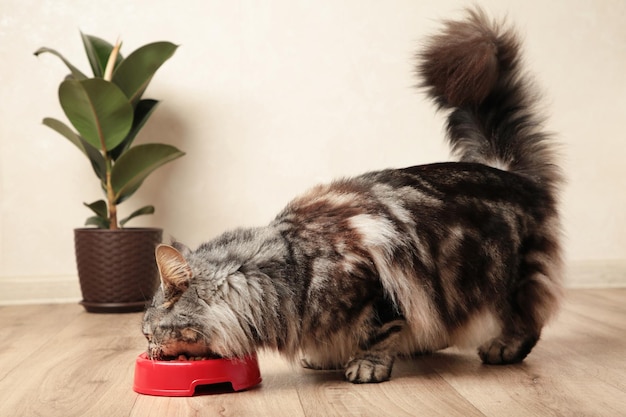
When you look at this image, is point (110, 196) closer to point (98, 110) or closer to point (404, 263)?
point (98, 110)

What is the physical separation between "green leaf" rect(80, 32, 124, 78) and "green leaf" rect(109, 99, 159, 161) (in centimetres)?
24

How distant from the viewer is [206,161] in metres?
4.01

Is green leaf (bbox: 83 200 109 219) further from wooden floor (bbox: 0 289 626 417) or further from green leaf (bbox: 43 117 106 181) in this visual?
wooden floor (bbox: 0 289 626 417)

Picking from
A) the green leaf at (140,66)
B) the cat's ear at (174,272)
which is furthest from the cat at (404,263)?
the green leaf at (140,66)

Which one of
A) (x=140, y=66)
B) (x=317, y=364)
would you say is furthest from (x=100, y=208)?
(x=317, y=364)

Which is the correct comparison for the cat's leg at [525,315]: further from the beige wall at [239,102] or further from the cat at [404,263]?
the beige wall at [239,102]

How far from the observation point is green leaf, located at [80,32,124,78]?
3527mm

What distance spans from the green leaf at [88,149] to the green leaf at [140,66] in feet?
1.05

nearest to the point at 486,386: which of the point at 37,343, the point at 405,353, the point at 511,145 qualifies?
the point at 405,353

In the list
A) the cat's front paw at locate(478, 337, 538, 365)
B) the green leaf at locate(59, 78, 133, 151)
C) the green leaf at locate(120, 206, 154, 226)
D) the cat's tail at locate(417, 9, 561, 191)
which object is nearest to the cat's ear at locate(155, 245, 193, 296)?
the cat's front paw at locate(478, 337, 538, 365)

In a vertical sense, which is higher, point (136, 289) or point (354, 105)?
point (354, 105)

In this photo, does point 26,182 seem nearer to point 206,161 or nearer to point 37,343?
point 206,161

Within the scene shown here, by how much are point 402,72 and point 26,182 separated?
6.88 feet

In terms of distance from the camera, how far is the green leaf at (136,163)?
3.51 meters
